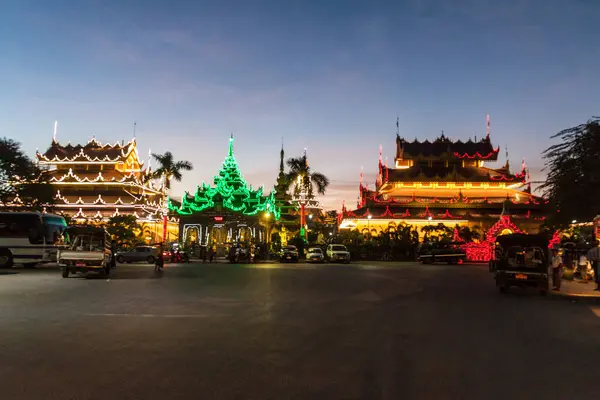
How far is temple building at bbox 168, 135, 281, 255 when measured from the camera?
56.5 metres

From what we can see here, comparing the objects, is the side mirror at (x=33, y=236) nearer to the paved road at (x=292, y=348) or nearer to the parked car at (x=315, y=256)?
the paved road at (x=292, y=348)

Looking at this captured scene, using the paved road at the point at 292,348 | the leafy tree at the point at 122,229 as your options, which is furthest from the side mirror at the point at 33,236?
the leafy tree at the point at 122,229

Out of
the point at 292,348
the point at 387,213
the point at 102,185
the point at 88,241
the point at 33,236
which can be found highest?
the point at 102,185

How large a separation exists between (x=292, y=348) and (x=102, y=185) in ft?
200

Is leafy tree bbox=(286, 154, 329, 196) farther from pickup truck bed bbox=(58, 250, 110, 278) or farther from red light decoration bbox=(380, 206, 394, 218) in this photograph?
pickup truck bed bbox=(58, 250, 110, 278)

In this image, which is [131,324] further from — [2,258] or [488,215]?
[488,215]

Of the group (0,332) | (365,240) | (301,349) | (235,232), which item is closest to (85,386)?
(301,349)

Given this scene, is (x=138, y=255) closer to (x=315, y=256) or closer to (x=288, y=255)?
(x=288, y=255)

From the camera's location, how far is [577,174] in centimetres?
2144

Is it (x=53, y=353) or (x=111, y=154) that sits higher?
(x=111, y=154)

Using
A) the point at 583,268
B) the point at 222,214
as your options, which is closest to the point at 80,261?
the point at 583,268

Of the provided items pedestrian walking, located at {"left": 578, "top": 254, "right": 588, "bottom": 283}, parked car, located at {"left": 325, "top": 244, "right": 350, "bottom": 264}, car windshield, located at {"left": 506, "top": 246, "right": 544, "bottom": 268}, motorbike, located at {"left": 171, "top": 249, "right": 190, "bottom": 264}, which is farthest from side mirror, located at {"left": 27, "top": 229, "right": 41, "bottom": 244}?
pedestrian walking, located at {"left": 578, "top": 254, "right": 588, "bottom": 283}

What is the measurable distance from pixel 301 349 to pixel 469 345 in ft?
8.89

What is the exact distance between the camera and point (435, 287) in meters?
19.1
